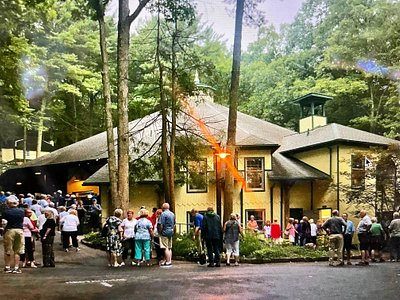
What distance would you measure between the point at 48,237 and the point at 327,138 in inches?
636

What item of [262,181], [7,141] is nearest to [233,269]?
[262,181]

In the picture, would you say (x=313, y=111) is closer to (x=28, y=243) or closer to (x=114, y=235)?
(x=114, y=235)

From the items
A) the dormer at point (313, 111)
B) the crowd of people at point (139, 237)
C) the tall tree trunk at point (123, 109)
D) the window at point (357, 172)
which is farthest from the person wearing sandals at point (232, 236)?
the dormer at point (313, 111)

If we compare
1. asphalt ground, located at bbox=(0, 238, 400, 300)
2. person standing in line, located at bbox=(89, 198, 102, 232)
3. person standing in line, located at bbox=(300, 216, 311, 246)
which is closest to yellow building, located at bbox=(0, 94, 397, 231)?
person standing in line, located at bbox=(89, 198, 102, 232)

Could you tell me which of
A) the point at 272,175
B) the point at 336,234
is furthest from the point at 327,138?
the point at 336,234

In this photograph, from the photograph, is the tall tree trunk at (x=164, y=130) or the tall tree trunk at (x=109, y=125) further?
the tall tree trunk at (x=164, y=130)

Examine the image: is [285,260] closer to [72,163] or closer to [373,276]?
[373,276]

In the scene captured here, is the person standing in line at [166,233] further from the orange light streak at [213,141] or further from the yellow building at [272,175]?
the yellow building at [272,175]

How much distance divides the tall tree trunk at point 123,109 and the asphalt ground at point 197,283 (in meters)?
3.48

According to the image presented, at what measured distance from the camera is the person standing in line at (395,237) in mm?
15859

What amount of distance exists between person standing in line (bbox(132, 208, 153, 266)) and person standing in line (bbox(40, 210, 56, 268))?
2003 millimetres

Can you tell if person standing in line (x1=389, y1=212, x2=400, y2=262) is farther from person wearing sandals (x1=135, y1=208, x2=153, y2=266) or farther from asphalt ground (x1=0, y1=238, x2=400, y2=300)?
person wearing sandals (x1=135, y1=208, x2=153, y2=266)

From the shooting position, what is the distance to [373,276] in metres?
11.6

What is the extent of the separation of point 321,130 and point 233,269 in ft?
53.7
